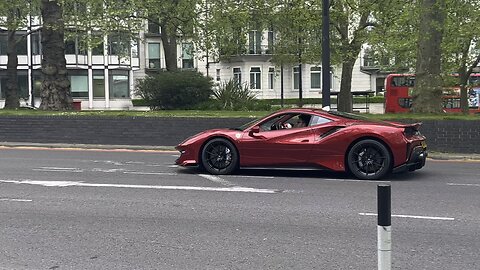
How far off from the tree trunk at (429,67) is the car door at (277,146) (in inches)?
343

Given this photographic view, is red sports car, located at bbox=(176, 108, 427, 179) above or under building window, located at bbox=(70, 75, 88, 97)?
under

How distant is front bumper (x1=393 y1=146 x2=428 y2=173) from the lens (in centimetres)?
1038

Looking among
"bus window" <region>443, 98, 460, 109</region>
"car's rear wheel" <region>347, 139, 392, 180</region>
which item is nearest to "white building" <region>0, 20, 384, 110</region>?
"bus window" <region>443, 98, 460, 109</region>

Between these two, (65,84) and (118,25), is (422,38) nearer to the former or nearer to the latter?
(118,25)

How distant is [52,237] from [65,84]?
16.5 m

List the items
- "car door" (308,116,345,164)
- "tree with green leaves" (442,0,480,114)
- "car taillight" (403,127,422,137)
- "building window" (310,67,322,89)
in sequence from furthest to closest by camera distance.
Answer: "building window" (310,67,322,89)
"tree with green leaves" (442,0,480,114)
"car door" (308,116,345,164)
"car taillight" (403,127,422,137)

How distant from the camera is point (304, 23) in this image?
22.1 m

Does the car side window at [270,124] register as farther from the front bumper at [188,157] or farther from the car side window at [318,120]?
the front bumper at [188,157]

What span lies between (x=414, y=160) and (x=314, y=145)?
186cm

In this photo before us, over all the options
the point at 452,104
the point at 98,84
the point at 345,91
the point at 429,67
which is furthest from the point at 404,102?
the point at 98,84

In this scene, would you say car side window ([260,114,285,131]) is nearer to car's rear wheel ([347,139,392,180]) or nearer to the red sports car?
the red sports car

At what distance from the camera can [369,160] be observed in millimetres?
10523

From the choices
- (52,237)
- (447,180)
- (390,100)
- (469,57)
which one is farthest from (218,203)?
(390,100)

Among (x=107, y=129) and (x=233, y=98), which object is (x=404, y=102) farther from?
(x=107, y=129)
